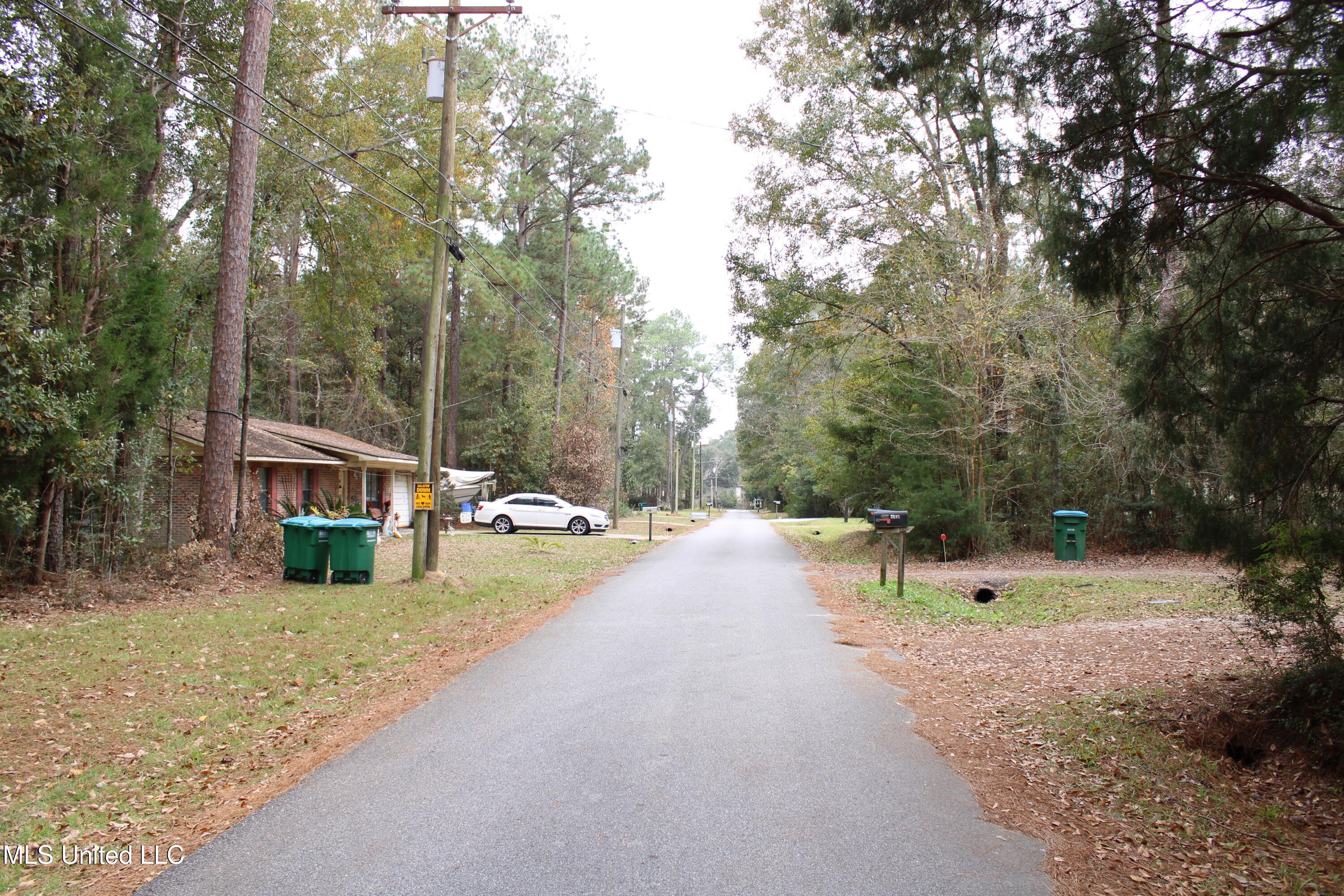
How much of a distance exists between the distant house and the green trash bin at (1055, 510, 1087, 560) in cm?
1690

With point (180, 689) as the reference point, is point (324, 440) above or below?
above

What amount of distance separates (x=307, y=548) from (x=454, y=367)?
82.2ft

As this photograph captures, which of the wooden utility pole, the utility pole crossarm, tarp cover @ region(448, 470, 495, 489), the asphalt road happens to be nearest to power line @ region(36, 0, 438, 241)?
the wooden utility pole

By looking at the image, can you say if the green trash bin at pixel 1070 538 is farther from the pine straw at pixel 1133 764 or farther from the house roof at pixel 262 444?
the house roof at pixel 262 444

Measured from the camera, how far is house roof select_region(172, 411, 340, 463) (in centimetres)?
1658

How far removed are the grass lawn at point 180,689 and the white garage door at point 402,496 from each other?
58.0 feet

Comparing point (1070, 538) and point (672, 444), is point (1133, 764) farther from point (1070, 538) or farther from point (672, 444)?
point (672, 444)

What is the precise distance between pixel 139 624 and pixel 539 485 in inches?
1100

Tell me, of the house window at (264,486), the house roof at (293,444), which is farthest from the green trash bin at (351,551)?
the house window at (264,486)

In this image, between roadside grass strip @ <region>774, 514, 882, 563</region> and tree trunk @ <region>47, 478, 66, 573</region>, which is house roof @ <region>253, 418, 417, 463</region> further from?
roadside grass strip @ <region>774, 514, 882, 563</region>

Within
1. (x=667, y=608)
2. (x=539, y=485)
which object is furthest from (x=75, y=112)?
(x=539, y=485)

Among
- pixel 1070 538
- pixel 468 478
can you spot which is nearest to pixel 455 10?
pixel 1070 538

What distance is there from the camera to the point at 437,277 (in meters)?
12.9

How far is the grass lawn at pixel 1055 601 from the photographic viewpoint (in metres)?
10.6
